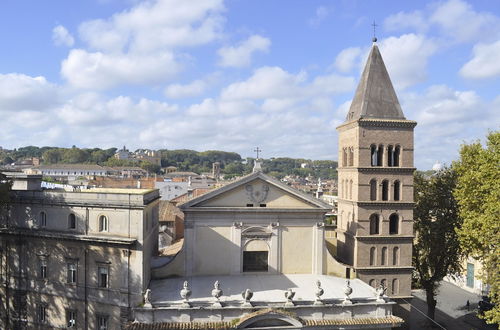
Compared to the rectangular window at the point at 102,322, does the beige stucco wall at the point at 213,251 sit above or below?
above

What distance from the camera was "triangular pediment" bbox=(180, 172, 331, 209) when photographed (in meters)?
30.2

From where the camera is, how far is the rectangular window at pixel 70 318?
26922 millimetres

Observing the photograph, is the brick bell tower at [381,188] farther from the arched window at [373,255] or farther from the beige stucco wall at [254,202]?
the beige stucco wall at [254,202]

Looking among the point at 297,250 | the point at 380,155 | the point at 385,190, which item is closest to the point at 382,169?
the point at 380,155

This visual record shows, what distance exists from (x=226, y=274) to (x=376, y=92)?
58.5 ft

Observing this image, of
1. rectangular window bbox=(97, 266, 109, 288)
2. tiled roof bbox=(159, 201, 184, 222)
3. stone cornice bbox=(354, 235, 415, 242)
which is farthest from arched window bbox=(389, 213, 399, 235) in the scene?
tiled roof bbox=(159, 201, 184, 222)

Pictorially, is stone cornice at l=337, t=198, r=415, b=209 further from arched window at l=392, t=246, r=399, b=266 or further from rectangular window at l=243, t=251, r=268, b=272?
rectangular window at l=243, t=251, r=268, b=272

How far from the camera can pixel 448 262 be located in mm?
35656

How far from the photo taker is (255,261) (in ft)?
100

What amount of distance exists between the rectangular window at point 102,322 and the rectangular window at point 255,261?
9.96 m

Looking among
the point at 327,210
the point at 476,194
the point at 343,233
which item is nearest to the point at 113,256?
the point at 327,210

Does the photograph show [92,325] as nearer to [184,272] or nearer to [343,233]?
[184,272]

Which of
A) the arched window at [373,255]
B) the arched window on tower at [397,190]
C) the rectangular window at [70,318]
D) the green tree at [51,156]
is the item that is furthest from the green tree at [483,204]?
the green tree at [51,156]

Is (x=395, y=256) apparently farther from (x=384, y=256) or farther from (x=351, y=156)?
(x=351, y=156)
